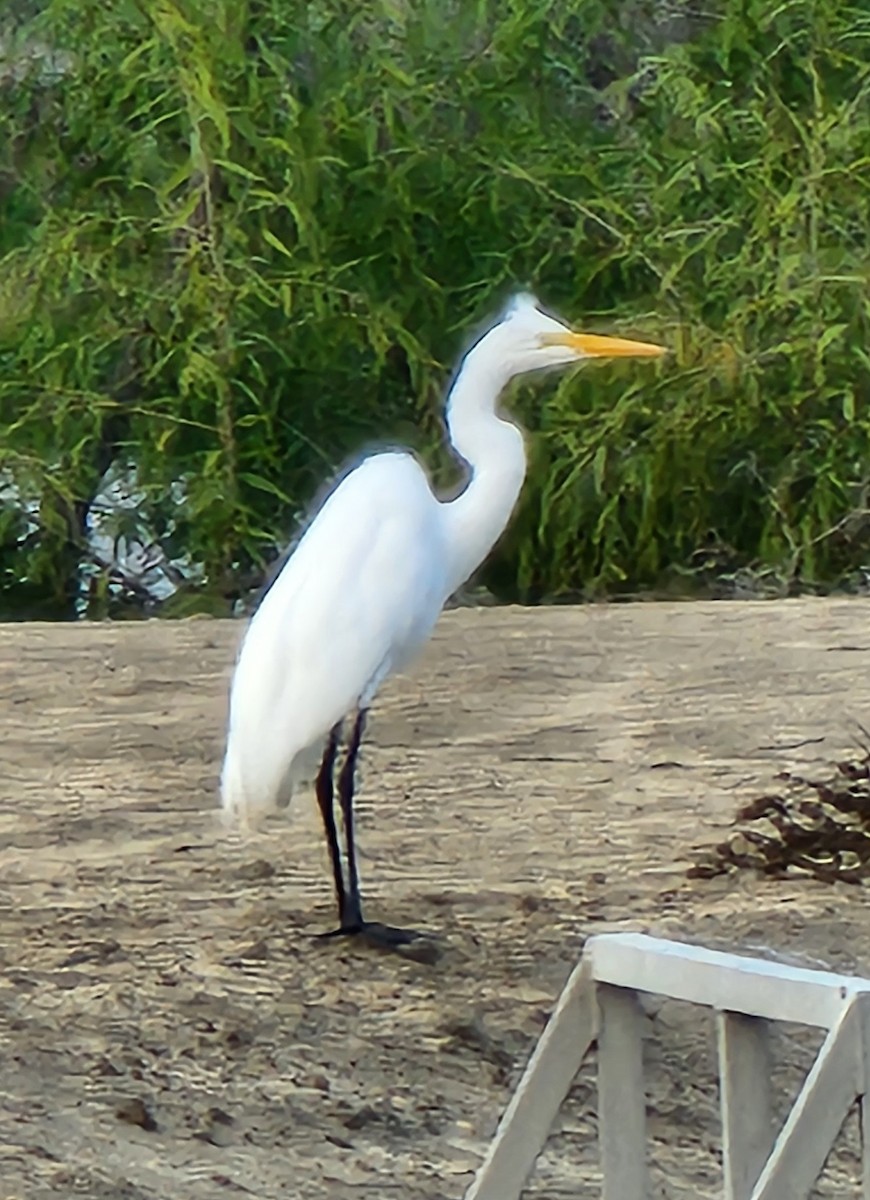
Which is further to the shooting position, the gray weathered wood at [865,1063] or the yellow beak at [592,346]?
the yellow beak at [592,346]

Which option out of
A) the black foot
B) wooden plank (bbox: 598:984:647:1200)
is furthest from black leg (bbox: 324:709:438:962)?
wooden plank (bbox: 598:984:647:1200)

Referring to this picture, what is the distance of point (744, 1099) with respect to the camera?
1.22 meters

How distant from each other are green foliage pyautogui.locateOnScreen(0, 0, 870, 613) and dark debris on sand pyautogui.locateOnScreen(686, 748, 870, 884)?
4.82 feet

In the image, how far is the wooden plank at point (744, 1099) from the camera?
46.9 inches

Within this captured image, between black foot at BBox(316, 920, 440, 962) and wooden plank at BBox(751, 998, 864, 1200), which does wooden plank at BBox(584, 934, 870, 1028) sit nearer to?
wooden plank at BBox(751, 998, 864, 1200)

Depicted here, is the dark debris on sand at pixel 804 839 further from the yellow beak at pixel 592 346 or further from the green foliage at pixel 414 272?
the green foliage at pixel 414 272

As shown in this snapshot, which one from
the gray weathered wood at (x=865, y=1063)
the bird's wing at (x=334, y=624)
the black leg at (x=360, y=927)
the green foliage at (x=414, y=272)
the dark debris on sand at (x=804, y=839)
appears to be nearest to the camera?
the gray weathered wood at (x=865, y=1063)

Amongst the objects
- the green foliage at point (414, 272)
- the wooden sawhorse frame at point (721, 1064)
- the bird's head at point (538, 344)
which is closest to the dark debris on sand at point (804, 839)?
the bird's head at point (538, 344)

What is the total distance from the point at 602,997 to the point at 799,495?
325cm

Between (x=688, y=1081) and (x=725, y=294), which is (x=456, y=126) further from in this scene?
(x=688, y=1081)

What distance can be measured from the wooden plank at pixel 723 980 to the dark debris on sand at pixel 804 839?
1.44 metres

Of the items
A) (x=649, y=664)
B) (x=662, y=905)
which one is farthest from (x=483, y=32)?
(x=662, y=905)

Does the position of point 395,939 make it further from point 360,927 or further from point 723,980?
point 723,980

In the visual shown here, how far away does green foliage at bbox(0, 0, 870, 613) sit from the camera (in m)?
4.21
